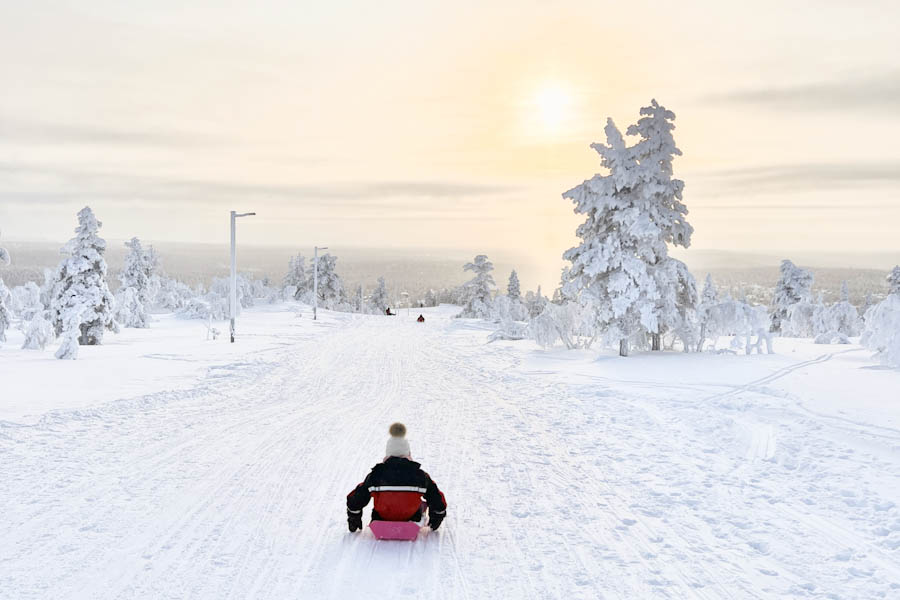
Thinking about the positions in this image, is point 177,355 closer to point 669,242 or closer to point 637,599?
point 669,242

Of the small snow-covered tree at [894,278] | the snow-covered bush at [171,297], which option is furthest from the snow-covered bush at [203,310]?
the small snow-covered tree at [894,278]

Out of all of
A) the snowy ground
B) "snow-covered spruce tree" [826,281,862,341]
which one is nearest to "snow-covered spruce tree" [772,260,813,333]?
"snow-covered spruce tree" [826,281,862,341]

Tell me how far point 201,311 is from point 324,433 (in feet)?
138

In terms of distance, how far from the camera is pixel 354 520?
6438 millimetres

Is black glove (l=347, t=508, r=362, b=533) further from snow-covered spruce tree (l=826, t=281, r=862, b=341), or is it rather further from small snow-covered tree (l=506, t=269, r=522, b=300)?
small snow-covered tree (l=506, t=269, r=522, b=300)

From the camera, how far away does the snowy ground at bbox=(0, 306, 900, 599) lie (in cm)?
550

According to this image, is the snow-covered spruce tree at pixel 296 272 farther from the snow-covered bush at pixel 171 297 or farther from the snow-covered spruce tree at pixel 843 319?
the snow-covered spruce tree at pixel 843 319

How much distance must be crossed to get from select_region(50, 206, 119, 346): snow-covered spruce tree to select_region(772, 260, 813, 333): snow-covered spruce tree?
48339 mm

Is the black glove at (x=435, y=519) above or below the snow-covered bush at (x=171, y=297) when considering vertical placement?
below

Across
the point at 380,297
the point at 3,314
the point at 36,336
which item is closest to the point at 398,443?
the point at 3,314

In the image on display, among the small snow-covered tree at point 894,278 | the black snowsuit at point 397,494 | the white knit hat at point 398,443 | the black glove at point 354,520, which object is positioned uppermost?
the small snow-covered tree at point 894,278

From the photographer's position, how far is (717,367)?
57.9 feet

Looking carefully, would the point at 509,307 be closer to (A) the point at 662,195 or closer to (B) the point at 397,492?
(A) the point at 662,195

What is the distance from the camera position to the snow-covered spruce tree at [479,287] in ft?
→ 250
